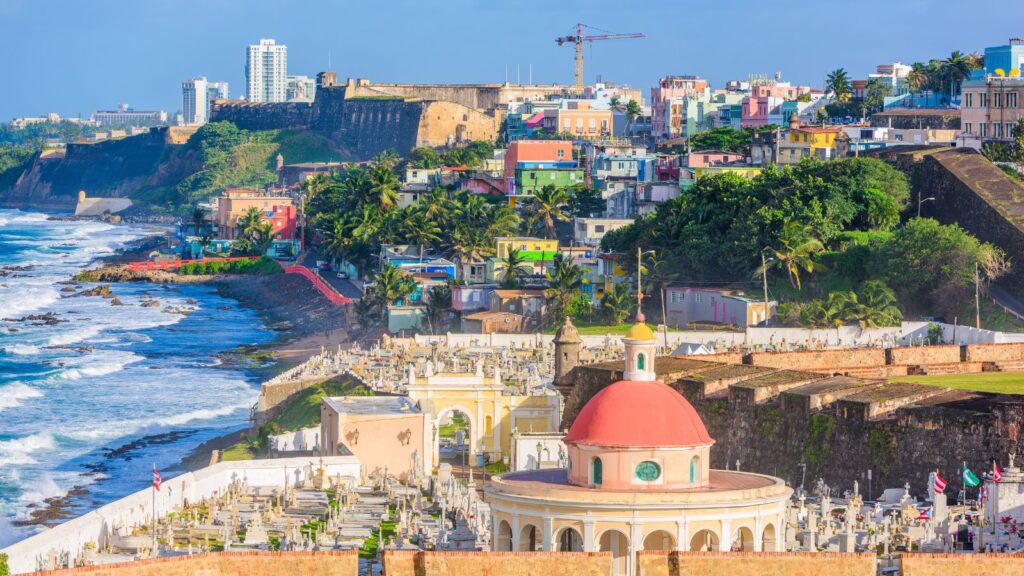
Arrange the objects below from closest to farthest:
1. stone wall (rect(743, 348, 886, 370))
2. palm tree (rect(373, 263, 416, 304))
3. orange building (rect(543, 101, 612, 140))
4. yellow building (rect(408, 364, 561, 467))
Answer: yellow building (rect(408, 364, 561, 467)) < stone wall (rect(743, 348, 886, 370)) < palm tree (rect(373, 263, 416, 304)) < orange building (rect(543, 101, 612, 140))

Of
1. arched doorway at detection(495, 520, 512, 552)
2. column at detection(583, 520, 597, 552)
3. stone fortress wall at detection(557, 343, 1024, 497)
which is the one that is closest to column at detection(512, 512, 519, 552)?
arched doorway at detection(495, 520, 512, 552)

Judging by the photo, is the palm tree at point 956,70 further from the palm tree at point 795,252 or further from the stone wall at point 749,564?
the stone wall at point 749,564

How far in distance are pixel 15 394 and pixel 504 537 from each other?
55.7 meters

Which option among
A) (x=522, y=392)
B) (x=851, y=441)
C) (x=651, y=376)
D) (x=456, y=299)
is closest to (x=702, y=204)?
(x=456, y=299)

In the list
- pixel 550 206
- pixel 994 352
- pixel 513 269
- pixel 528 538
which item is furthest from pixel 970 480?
pixel 550 206

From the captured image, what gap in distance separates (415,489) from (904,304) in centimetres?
3941

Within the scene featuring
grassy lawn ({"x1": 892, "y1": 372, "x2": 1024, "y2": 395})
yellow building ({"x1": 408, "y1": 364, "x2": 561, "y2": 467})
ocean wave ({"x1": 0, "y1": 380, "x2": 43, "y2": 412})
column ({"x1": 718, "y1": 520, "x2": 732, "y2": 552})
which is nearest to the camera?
column ({"x1": 718, "y1": 520, "x2": 732, "y2": 552})

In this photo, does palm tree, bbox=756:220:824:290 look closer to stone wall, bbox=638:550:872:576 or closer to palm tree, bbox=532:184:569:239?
palm tree, bbox=532:184:569:239

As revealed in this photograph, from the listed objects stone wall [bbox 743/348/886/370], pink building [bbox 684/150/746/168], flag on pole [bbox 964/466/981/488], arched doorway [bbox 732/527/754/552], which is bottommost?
flag on pole [bbox 964/466/981/488]

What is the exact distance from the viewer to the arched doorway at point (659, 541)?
3067cm

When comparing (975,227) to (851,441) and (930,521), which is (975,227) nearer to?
(851,441)

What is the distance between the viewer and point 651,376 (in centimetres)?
3331

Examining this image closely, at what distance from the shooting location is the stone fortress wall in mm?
46594

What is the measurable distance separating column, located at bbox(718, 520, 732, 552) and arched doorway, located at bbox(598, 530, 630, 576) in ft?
4.26
